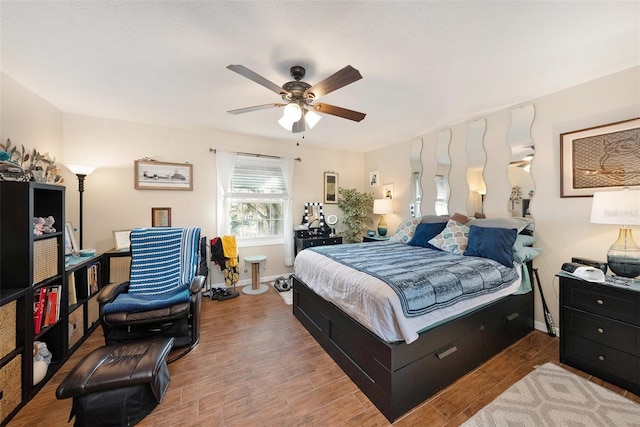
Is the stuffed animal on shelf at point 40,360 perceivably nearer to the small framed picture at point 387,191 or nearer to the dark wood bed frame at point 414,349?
the dark wood bed frame at point 414,349

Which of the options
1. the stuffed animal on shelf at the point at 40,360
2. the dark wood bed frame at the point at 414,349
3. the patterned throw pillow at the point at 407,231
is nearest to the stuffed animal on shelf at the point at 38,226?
the stuffed animal on shelf at the point at 40,360

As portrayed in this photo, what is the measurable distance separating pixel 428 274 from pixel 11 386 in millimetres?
2901

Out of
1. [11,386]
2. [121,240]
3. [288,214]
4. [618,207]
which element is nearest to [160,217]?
[121,240]

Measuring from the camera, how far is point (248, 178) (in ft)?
13.6

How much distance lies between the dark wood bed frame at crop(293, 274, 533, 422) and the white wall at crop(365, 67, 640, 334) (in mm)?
687

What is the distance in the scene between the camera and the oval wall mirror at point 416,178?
3.95 m

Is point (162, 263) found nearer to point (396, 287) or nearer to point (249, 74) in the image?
point (249, 74)

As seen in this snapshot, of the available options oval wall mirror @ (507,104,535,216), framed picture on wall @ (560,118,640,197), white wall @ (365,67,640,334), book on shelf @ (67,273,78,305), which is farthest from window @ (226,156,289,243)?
framed picture on wall @ (560,118,640,197)

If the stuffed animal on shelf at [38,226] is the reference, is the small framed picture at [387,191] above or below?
above

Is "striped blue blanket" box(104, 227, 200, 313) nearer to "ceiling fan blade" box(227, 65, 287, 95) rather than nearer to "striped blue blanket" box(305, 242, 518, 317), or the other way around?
"striped blue blanket" box(305, 242, 518, 317)

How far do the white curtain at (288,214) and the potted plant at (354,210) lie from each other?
107 cm

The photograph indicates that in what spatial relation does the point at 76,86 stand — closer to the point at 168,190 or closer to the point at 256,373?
the point at 168,190

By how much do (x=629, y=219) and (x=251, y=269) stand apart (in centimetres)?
419

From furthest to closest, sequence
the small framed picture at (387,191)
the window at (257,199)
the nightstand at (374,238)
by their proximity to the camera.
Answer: the small framed picture at (387,191)
the nightstand at (374,238)
the window at (257,199)
